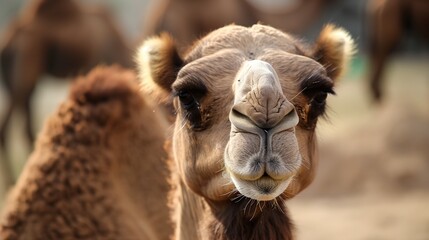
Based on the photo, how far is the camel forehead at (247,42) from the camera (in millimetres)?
3559

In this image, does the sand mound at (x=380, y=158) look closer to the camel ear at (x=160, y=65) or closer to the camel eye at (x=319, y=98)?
the camel ear at (x=160, y=65)

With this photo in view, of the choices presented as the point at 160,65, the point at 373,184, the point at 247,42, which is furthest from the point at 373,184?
the point at 247,42

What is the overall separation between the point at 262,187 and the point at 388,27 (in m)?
11.0

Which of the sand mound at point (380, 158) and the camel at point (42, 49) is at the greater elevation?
the camel at point (42, 49)

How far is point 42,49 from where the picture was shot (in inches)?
501

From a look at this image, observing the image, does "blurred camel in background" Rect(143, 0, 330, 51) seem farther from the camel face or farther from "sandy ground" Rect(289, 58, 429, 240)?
the camel face

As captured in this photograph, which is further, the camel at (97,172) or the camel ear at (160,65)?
the camel at (97,172)

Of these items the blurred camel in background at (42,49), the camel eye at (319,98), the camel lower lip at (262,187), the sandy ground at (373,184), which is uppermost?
the blurred camel in background at (42,49)

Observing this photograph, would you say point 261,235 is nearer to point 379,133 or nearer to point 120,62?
point 379,133

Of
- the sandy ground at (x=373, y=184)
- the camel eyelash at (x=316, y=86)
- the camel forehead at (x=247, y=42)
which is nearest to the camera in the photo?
the camel eyelash at (x=316, y=86)

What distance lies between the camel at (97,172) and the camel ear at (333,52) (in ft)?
3.35

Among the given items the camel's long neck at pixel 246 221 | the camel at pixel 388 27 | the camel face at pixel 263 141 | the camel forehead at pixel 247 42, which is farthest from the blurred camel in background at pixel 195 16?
the camel face at pixel 263 141

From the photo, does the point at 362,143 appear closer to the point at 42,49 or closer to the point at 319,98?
the point at 42,49

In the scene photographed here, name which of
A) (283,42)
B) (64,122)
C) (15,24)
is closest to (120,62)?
(15,24)
